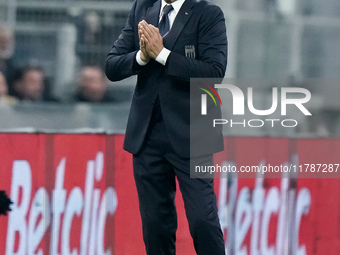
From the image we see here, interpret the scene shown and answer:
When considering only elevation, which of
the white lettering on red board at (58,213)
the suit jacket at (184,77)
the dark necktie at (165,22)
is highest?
the dark necktie at (165,22)

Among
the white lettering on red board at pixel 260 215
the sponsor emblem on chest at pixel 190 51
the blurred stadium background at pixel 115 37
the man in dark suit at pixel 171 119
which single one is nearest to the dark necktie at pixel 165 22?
the man in dark suit at pixel 171 119

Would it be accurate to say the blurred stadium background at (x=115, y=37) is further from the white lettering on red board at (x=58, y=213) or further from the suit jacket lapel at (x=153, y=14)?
the suit jacket lapel at (x=153, y=14)

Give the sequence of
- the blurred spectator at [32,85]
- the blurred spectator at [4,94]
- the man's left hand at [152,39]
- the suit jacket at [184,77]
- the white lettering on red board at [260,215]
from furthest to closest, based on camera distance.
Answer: the blurred spectator at [32,85] → the blurred spectator at [4,94] → the white lettering on red board at [260,215] → the suit jacket at [184,77] → the man's left hand at [152,39]

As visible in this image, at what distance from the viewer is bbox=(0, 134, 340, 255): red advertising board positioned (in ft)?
16.9

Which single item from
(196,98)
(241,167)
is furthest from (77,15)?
(196,98)

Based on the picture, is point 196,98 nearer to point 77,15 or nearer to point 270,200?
point 270,200

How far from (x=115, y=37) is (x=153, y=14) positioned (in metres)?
2.66

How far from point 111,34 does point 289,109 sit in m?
1.69

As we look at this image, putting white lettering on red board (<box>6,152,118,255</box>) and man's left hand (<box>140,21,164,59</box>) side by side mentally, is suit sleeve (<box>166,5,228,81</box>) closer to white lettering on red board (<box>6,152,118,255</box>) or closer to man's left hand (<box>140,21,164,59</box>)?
man's left hand (<box>140,21,164,59</box>)

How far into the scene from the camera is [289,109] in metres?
6.36

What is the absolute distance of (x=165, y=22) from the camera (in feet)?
12.6

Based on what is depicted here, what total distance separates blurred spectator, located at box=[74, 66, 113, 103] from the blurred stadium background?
61 millimetres

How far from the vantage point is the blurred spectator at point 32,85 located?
6.18 meters

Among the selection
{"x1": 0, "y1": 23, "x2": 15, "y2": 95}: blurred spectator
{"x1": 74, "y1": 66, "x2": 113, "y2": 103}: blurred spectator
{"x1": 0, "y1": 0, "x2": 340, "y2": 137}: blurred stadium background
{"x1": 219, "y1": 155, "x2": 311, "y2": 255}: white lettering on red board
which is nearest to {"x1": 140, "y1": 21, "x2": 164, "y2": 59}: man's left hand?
{"x1": 219, "y1": 155, "x2": 311, "y2": 255}: white lettering on red board
